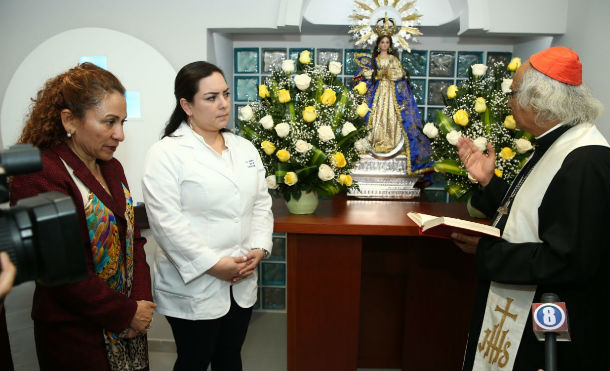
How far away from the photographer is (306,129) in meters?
2.08

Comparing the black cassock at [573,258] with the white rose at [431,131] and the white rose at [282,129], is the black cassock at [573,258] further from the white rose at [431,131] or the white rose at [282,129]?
the white rose at [282,129]

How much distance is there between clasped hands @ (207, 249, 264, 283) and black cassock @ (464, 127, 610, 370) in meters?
0.82

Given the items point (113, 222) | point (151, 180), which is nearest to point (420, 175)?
point (151, 180)

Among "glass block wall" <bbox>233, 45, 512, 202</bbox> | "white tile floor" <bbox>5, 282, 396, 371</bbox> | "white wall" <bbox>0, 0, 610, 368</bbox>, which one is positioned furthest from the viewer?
"glass block wall" <bbox>233, 45, 512, 202</bbox>

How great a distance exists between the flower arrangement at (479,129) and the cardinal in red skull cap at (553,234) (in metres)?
0.56

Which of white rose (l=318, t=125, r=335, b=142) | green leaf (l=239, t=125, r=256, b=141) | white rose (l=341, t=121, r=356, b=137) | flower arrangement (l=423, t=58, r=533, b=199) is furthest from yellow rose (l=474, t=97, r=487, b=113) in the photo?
green leaf (l=239, t=125, r=256, b=141)

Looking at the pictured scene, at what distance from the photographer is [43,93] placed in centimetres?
131

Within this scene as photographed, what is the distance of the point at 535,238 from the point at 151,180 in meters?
1.28

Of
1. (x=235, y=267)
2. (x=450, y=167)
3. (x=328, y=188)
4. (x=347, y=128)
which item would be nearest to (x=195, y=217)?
(x=235, y=267)

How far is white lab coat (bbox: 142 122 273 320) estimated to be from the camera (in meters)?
1.56

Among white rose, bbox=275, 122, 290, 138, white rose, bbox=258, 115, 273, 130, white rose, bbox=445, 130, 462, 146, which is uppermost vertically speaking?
white rose, bbox=258, 115, 273, 130

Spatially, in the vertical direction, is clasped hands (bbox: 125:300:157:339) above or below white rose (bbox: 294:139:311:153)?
below

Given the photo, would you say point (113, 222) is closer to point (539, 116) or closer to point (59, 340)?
point (59, 340)

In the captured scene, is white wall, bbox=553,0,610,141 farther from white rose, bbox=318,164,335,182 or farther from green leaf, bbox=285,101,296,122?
green leaf, bbox=285,101,296,122
